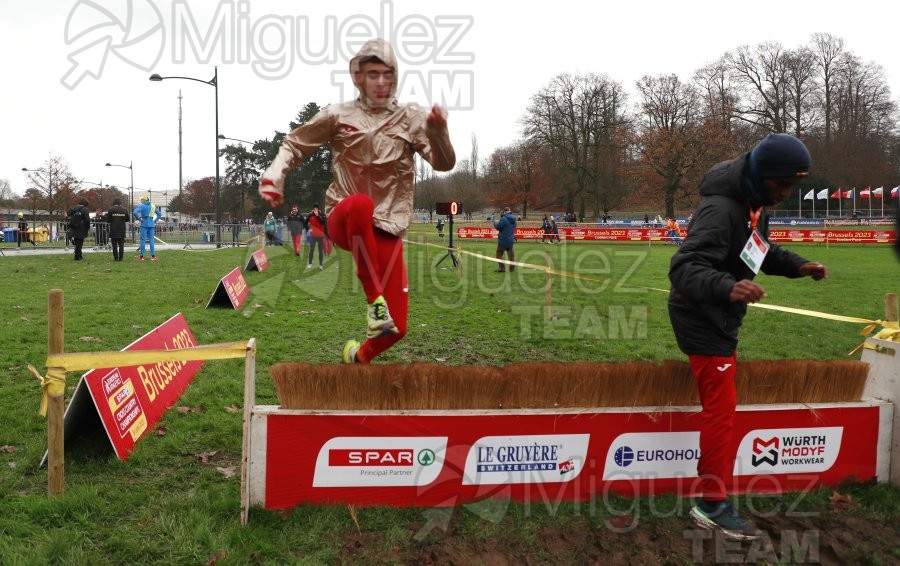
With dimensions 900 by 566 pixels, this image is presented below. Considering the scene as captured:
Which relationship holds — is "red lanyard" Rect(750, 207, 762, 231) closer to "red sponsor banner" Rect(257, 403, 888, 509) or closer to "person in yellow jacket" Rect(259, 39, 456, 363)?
"red sponsor banner" Rect(257, 403, 888, 509)

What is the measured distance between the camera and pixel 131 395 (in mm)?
4430

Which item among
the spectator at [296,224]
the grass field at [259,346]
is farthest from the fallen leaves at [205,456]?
the spectator at [296,224]

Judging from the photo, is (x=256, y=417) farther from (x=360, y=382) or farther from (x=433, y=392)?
(x=433, y=392)

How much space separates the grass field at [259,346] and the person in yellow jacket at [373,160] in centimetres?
136

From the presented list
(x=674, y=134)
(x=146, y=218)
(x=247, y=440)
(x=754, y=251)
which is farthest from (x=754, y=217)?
(x=674, y=134)

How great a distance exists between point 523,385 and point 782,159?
1.92 metres

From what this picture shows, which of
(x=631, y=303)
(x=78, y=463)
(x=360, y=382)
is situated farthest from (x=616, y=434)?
(x=631, y=303)

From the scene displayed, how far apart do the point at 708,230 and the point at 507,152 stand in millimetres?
67436

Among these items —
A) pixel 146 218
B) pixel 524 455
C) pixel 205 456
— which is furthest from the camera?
pixel 146 218

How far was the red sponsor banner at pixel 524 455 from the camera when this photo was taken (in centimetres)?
341

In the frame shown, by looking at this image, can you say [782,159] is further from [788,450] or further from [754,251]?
[788,450]

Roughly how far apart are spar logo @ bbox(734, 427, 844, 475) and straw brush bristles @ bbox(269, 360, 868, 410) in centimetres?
23

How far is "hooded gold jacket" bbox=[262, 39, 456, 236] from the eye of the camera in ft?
11.9

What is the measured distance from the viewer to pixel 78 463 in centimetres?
393
